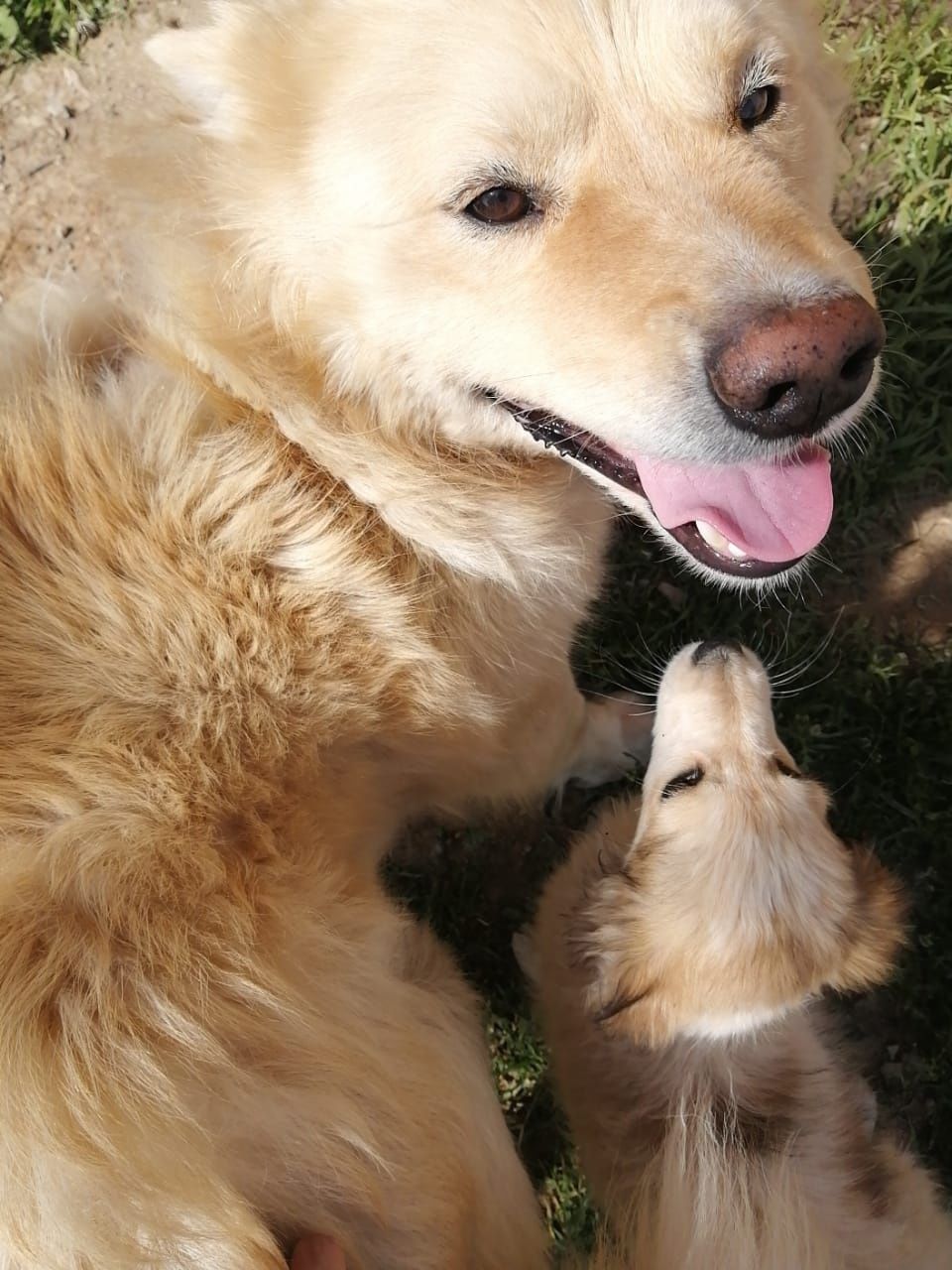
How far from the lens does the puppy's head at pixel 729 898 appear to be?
215 centimetres

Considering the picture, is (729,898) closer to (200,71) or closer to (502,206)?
(502,206)

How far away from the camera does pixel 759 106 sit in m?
1.84

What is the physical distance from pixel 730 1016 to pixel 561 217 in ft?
5.88

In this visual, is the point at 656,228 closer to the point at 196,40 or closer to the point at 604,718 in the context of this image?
the point at 196,40

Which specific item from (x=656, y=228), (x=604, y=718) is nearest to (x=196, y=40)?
(x=656, y=228)

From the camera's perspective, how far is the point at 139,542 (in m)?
1.78

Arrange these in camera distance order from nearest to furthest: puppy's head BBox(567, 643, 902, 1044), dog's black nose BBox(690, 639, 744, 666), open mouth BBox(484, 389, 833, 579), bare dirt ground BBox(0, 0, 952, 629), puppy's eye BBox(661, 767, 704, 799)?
open mouth BBox(484, 389, 833, 579) < puppy's head BBox(567, 643, 902, 1044) < puppy's eye BBox(661, 767, 704, 799) < dog's black nose BBox(690, 639, 744, 666) < bare dirt ground BBox(0, 0, 952, 629)

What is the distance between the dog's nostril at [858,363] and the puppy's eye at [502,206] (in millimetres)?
649

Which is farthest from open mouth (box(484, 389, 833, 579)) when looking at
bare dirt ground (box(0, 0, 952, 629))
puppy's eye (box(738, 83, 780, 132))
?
bare dirt ground (box(0, 0, 952, 629))

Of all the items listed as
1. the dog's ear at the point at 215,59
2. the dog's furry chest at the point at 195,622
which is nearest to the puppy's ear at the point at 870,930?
the dog's furry chest at the point at 195,622

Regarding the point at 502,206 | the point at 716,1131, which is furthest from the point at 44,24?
the point at 716,1131

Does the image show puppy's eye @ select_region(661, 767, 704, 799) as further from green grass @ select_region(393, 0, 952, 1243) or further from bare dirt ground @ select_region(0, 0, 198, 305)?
bare dirt ground @ select_region(0, 0, 198, 305)

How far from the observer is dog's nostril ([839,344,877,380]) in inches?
63.8

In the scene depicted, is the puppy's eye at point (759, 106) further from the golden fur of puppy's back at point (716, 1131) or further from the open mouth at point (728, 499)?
the golden fur of puppy's back at point (716, 1131)
